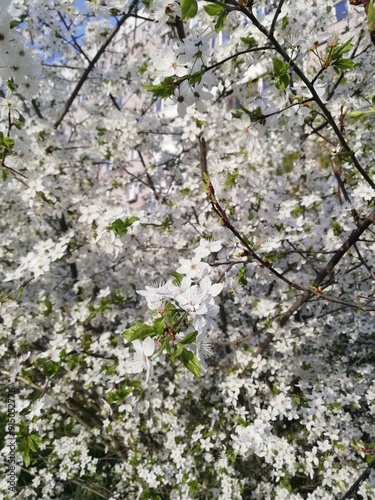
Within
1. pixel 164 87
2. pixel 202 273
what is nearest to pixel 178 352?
pixel 202 273

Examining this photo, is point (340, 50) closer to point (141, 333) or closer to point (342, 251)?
point (342, 251)

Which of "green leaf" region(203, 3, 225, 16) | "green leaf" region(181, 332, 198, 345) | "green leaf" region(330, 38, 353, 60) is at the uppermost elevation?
"green leaf" region(330, 38, 353, 60)

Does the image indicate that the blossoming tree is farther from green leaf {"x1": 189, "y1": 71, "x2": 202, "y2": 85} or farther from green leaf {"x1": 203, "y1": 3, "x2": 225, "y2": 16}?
green leaf {"x1": 203, "y1": 3, "x2": 225, "y2": 16}

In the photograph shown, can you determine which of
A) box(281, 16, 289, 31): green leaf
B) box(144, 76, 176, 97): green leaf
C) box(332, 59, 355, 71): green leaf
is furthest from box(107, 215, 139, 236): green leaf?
box(281, 16, 289, 31): green leaf

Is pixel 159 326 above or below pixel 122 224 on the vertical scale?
below

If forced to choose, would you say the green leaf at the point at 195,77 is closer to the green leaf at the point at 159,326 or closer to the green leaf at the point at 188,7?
the green leaf at the point at 188,7

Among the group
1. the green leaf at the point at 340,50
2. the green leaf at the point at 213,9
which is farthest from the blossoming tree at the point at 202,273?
the green leaf at the point at 213,9

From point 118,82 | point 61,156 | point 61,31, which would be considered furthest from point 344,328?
point 61,31

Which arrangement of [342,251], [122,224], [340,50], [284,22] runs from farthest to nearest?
[284,22], [342,251], [122,224], [340,50]

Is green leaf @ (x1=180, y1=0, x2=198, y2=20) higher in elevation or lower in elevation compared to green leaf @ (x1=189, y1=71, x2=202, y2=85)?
lower

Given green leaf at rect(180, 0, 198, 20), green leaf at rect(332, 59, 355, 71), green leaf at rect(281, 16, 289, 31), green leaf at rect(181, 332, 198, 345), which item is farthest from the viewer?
green leaf at rect(281, 16, 289, 31)
